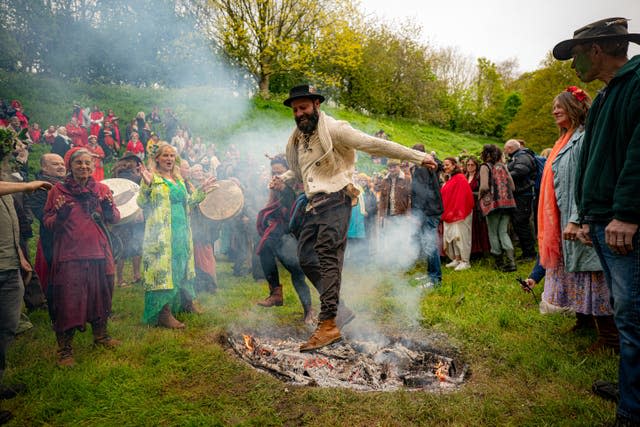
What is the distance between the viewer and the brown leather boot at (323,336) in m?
3.46

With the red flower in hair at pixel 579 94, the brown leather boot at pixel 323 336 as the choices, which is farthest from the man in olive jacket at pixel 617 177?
the brown leather boot at pixel 323 336

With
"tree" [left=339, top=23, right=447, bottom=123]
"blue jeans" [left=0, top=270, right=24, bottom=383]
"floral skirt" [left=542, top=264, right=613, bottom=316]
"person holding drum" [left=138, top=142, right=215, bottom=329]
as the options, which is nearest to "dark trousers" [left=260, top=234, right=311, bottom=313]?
"person holding drum" [left=138, top=142, right=215, bottom=329]

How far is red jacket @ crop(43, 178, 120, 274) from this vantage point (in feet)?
13.1

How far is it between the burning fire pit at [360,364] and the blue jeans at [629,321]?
1.23m

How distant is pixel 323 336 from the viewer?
350 cm

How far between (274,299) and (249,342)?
4.72ft

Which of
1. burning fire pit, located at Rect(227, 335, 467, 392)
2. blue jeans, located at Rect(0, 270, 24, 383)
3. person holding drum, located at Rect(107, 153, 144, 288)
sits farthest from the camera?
person holding drum, located at Rect(107, 153, 144, 288)

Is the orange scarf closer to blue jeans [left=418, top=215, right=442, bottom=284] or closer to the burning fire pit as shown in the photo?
the burning fire pit

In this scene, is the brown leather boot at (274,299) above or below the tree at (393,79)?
below

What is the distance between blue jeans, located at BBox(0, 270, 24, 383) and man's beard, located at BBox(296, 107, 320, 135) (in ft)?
8.97

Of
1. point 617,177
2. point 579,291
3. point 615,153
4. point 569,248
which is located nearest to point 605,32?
point 615,153

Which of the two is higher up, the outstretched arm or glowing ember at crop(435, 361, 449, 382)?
the outstretched arm

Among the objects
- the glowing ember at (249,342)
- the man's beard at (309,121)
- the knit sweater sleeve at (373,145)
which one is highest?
the man's beard at (309,121)

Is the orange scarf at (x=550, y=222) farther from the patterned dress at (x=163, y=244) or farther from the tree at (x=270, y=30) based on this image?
the tree at (x=270, y=30)
